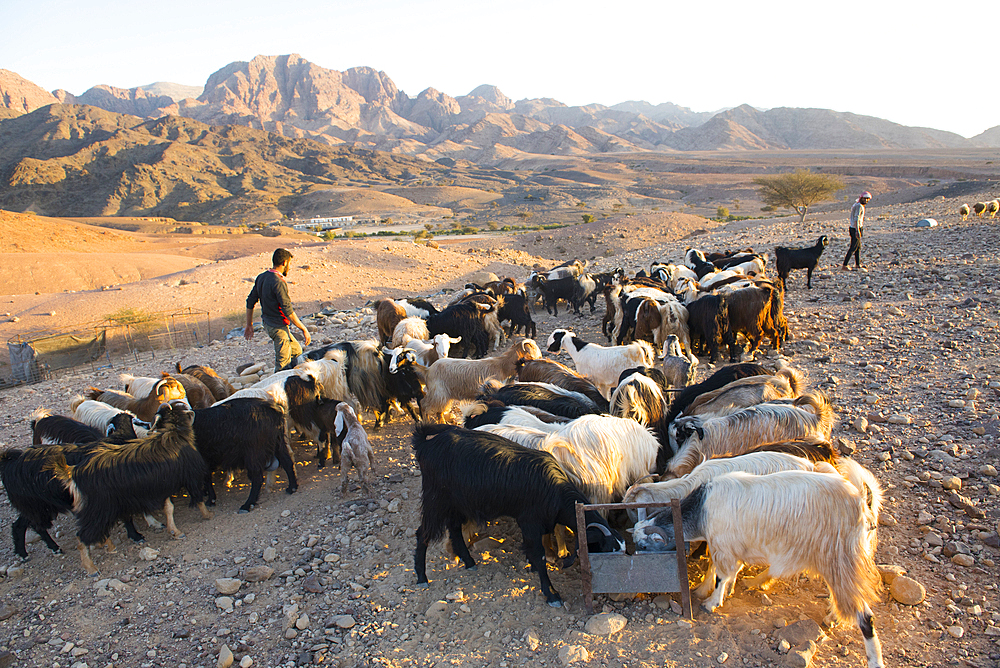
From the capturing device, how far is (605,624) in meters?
3.60

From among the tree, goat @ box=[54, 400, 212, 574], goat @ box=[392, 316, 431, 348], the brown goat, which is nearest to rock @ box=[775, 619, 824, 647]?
goat @ box=[54, 400, 212, 574]

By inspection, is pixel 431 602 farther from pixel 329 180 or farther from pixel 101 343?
pixel 329 180

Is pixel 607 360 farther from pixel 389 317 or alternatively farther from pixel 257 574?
pixel 257 574

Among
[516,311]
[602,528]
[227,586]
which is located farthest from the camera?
[516,311]

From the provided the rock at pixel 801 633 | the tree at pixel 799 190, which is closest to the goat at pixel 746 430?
the rock at pixel 801 633

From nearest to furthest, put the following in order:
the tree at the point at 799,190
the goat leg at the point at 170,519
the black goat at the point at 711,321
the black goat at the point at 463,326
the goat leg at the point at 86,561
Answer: the goat leg at the point at 86,561, the goat leg at the point at 170,519, the black goat at the point at 711,321, the black goat at the point at 463,326, the tree at the point at 799,190

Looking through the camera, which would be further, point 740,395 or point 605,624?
point 740,395

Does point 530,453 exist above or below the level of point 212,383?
above

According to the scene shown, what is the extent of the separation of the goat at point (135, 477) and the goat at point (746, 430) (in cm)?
444

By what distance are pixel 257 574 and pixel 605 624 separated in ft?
9.16

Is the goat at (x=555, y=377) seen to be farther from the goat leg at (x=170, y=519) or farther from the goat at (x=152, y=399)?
the goat at (x=152, y=399)

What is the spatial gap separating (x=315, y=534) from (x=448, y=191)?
7044cm

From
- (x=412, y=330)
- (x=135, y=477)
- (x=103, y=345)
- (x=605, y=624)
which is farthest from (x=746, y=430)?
(x=103, y=345)

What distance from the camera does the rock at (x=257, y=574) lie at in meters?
4.45
